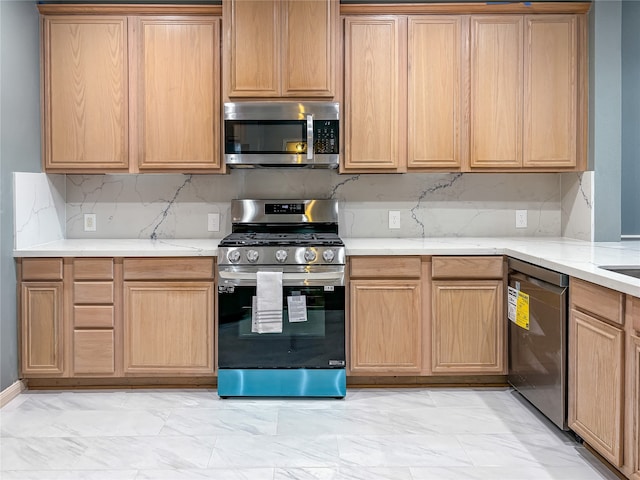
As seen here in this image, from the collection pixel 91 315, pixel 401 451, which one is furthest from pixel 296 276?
pixel 91 315

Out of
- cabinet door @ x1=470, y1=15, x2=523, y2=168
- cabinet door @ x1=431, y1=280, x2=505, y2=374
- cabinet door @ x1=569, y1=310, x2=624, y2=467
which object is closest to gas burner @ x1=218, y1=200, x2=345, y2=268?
cabinet door @ x1=431, y1=280, x2=505, y2=374

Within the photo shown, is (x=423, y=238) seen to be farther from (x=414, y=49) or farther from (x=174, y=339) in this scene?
(x=174, y=339)

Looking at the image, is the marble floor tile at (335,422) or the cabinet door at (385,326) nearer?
the marble floor tile at (335,422)

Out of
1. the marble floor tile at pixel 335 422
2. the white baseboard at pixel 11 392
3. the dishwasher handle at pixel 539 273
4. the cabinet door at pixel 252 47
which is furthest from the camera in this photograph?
the cabinet door at pixel 252 47

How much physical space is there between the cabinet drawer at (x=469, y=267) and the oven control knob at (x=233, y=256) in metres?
1.14

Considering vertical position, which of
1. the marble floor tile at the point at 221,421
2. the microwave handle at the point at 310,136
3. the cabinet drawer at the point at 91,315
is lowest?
the marble floor tile at the point at 221,421

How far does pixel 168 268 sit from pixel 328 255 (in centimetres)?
95

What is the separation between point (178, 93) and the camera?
11.7ft

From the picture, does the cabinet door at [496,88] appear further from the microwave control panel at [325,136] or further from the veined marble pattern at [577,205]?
the microwave control panel at [325,136]

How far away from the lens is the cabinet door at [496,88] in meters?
3.59

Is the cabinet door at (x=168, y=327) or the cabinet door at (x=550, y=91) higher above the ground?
the cabinet door at (x=550, y=91)

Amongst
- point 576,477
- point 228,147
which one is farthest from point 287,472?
point 228,147

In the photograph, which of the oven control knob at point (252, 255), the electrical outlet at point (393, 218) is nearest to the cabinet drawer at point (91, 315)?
the oven control knob at point (252, 255)

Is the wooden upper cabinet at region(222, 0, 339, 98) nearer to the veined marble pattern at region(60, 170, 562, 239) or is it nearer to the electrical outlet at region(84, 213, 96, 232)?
the veined marble pattern at region(60, 170, 562, 239)
